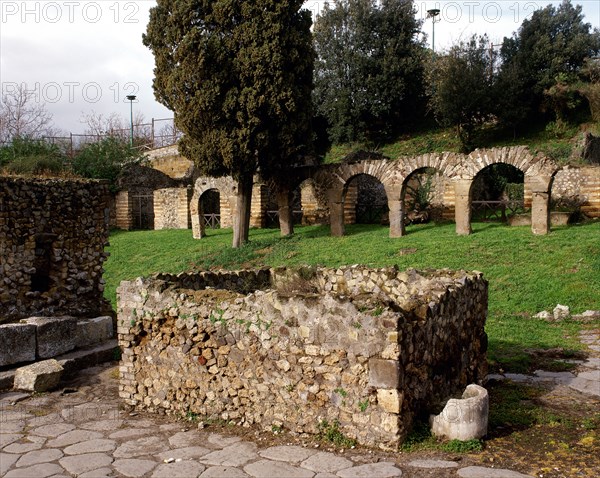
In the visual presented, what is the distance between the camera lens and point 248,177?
19.4 meters

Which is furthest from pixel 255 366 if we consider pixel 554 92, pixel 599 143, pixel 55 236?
pixel 554 92

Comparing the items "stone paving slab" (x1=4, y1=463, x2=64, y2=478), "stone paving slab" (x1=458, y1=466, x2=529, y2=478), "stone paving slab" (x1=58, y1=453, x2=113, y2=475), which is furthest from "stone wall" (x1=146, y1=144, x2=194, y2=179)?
"stone paving slab" (x1=458, y1=466, x2=529, y2=478)

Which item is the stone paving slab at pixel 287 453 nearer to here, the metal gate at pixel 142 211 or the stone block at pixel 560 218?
the stone block at pixel 560 218

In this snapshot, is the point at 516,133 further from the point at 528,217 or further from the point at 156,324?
the point at 156,324

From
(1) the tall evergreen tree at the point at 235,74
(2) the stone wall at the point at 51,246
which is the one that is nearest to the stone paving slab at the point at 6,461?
(2) the stone wall at the point at 51,246

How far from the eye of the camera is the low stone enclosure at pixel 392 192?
17703 mm

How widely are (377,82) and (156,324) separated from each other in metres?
28.5

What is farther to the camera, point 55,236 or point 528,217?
point 528,217

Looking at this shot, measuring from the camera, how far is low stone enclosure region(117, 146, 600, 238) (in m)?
17.7

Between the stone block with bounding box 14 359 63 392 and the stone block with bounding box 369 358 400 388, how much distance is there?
172 inches

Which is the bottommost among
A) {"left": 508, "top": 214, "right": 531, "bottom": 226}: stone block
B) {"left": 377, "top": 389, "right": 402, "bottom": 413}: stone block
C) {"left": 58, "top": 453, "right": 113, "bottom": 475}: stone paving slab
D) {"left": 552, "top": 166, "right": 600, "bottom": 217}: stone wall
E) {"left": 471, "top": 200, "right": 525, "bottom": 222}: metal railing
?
{"left": 58, "top": 453, "right": 113, "bottom": 475}: stone paving slab

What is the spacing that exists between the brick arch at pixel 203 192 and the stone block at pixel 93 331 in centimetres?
1319

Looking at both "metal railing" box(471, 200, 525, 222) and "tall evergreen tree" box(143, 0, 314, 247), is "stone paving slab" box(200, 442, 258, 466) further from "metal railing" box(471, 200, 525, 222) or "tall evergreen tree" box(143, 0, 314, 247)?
"metal railing" box(471, 200, 525, 222)

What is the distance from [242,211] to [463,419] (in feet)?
50.3
